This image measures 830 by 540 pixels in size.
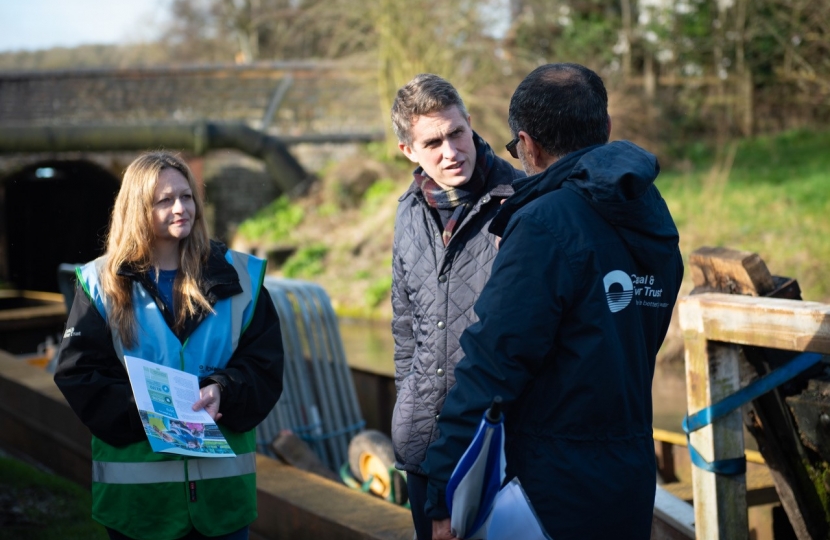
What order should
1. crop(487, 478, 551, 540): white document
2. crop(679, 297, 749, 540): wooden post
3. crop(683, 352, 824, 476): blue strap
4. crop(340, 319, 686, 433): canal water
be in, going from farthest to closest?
crop(340, 319, 686, 433): canal water < crop(679, 297, 749, 540): wooden post < crop(683, 352, 824, 476): blue strap < crop(487, 478, 551, 540): white document

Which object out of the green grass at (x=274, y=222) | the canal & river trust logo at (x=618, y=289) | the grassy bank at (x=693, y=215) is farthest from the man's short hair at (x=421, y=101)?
the green grass at (x=274, y=222)

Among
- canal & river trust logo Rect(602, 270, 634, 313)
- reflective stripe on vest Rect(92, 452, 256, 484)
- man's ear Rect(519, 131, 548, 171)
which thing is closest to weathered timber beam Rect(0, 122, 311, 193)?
reflective stripe on vest Rect(92, 452, 256, 484)

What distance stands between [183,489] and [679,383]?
8.14m

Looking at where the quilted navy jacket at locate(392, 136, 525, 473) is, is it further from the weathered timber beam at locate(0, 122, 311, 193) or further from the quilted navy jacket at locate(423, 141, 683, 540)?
the weathered timber beam at locate(0, 122, 311, 193)

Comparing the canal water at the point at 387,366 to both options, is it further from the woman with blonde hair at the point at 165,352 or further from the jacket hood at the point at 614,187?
the jacket hood at the point at 614,187

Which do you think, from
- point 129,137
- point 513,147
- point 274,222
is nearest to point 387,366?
point 513,147

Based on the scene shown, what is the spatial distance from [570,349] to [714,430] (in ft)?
4.53

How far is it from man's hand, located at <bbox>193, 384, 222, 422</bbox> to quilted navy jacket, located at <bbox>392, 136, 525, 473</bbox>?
57 cm

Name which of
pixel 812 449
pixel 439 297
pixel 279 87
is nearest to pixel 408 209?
pixel 439 297

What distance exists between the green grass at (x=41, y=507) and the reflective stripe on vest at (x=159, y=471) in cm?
212

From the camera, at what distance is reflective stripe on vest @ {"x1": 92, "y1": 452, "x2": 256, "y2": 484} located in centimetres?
304

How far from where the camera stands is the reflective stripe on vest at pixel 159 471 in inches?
120

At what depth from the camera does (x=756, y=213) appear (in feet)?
45.3

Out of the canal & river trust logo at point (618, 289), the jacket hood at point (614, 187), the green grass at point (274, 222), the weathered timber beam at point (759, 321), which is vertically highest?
the jacket hood at point (614, 187)
